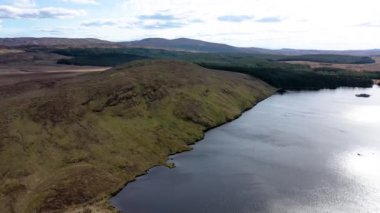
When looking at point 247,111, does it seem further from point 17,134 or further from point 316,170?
point 17,134

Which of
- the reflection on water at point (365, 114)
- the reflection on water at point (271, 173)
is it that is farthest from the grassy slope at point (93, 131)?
the reflection on water at point (365, 114)

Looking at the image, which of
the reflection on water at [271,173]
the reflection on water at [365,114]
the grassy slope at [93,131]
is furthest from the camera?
the reflection on water at [365,114]

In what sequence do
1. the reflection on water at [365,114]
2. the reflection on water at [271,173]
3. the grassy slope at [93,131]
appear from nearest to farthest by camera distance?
the reflection on water at [271,173], the grassy slope at [93,131], the reflection on water at [365,114]

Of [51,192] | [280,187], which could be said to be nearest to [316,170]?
[280,187]

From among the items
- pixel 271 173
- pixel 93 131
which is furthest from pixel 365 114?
pixel 93 131

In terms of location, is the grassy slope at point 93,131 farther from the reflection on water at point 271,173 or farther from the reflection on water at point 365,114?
the reflection on water at point 365,114

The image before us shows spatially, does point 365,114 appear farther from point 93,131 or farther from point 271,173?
point 93,131

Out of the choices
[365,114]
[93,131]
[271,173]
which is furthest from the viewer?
[365,114]
